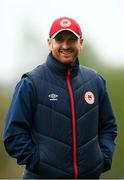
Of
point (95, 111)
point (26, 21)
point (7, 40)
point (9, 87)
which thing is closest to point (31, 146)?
point (95, 111)

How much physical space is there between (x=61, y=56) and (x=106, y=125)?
0.60 metres

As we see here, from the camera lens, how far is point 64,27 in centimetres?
382

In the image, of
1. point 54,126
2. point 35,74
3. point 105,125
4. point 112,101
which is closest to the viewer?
point 54,126

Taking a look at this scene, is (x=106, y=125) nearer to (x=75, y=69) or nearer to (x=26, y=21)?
(x=75, y=69)

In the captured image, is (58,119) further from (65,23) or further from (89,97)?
(65,23)

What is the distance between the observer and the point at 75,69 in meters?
3.89

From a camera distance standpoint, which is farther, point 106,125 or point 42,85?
point 106,125

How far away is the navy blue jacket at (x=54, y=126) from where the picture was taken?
367 cm

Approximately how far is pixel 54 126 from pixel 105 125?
50 cm

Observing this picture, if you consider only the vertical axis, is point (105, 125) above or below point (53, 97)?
below

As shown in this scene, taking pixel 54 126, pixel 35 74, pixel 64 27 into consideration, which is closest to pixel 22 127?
pixel 54 126

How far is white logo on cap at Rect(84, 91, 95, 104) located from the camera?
12.5 feet

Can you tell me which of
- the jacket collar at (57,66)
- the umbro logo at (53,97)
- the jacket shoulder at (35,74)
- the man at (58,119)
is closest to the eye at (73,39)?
the man at (58,119)

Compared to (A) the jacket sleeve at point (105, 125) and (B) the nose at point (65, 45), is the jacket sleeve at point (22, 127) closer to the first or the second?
(B) the nose at point (65, 45)
